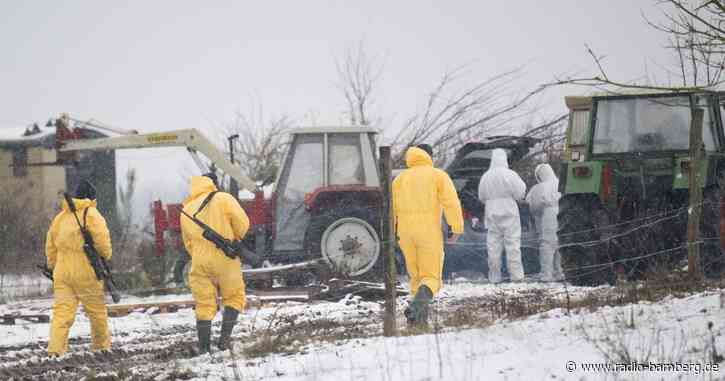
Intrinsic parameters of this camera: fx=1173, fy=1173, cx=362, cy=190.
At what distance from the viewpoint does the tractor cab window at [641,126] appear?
13336 millimetres

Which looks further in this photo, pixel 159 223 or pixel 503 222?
pixel 159 223

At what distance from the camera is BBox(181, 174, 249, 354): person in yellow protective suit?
9.49 m

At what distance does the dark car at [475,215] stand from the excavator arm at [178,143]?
280cm

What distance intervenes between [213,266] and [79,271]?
151cm

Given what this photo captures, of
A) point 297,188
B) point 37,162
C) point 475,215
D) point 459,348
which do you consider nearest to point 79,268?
point 459,348

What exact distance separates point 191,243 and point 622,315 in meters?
3.61

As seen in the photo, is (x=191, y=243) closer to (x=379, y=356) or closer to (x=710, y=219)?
(x=379, y=356)

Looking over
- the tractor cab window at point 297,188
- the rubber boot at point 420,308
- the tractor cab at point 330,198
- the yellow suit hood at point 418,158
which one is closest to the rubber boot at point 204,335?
the rubber boot at point 420,308

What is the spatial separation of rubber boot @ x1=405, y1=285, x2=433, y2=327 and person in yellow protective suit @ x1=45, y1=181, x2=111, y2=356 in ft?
9.00

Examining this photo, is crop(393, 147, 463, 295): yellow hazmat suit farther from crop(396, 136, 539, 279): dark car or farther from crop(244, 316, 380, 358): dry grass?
crop(396, 136, 539, 279): dark car

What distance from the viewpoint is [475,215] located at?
55.3 ft

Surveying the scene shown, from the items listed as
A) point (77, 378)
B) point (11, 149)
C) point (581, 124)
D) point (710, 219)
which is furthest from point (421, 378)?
point (11, 149)

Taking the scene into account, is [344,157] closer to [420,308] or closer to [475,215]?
[475,215]

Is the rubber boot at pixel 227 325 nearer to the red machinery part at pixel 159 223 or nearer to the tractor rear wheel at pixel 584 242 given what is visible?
the tractor rear wheel at pixel 584 242
